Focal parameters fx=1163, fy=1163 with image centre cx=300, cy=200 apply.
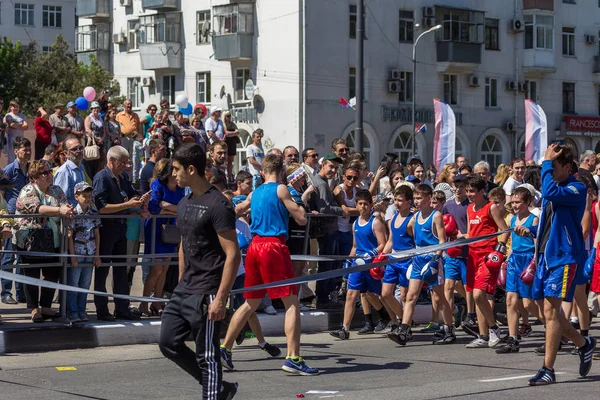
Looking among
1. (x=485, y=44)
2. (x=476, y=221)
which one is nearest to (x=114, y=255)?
(x=476, y=221)

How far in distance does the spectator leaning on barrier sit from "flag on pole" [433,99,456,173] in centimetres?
1718

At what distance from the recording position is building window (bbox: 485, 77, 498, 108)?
5497 centimetres

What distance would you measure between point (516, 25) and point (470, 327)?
44.5m

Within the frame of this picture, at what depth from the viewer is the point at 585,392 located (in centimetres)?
Result: 916

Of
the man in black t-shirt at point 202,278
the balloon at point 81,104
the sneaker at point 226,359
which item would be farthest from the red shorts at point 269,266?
the balloon at point 81,104

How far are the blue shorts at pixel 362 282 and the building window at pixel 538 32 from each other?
45.3m

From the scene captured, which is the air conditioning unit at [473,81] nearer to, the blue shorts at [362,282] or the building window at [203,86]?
the building window at [203,86]

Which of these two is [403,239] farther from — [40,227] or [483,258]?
[40,227]

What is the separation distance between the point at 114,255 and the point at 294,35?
36485 mm

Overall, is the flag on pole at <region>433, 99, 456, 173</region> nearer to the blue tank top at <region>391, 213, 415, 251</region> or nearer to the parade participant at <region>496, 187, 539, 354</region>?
the blue tank top at <region>391, 213, 415, 251</region>

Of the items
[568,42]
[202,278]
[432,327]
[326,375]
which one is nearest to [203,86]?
[568,42]

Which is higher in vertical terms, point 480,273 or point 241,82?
point 241,82

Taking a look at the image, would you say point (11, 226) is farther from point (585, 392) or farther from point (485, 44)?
point (485, 44)

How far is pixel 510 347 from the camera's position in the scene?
1162 cm
